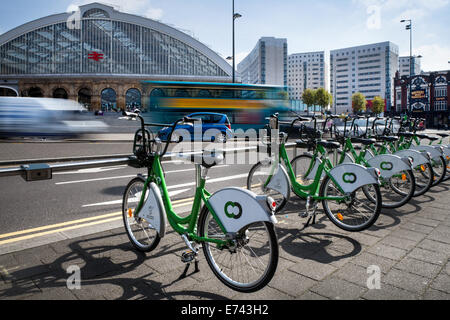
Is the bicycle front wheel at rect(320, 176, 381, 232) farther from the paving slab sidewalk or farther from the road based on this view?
the road

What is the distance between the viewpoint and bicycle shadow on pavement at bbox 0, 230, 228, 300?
255 cm

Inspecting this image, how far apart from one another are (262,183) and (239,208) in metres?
2.43

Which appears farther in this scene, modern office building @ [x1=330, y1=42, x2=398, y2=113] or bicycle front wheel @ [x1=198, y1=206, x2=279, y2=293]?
modern office building @ [x1=330, y1=42, x2=398, y2=113]

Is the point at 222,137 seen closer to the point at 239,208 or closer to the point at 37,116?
the point at 37,116

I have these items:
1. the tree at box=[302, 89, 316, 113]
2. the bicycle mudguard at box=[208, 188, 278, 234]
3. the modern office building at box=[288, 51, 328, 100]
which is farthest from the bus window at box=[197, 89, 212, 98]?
the modern office building at box=[288, 51, 328, 100]

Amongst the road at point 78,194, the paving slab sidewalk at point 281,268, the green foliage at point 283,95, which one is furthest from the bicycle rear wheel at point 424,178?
the green foliage at point 283,95

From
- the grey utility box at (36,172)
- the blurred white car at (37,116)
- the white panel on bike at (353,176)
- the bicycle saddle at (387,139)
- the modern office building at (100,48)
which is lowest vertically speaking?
the white panel on bike at (353,176)

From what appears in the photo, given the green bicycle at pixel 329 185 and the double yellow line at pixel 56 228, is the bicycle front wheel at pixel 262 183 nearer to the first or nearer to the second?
the green bicycle at pixel 329 185

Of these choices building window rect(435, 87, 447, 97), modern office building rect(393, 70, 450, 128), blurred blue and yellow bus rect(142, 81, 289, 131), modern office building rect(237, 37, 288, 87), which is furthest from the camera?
modern office building rect(237, 37, 288, 87)

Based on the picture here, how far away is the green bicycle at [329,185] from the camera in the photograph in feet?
12.5

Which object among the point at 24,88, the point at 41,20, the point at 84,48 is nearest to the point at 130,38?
the point at 84,48

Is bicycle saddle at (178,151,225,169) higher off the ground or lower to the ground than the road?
higher

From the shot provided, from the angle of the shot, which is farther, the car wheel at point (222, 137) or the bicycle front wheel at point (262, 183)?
the car wheel at point (222, 137)

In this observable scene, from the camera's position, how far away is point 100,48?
70875 millimetres
